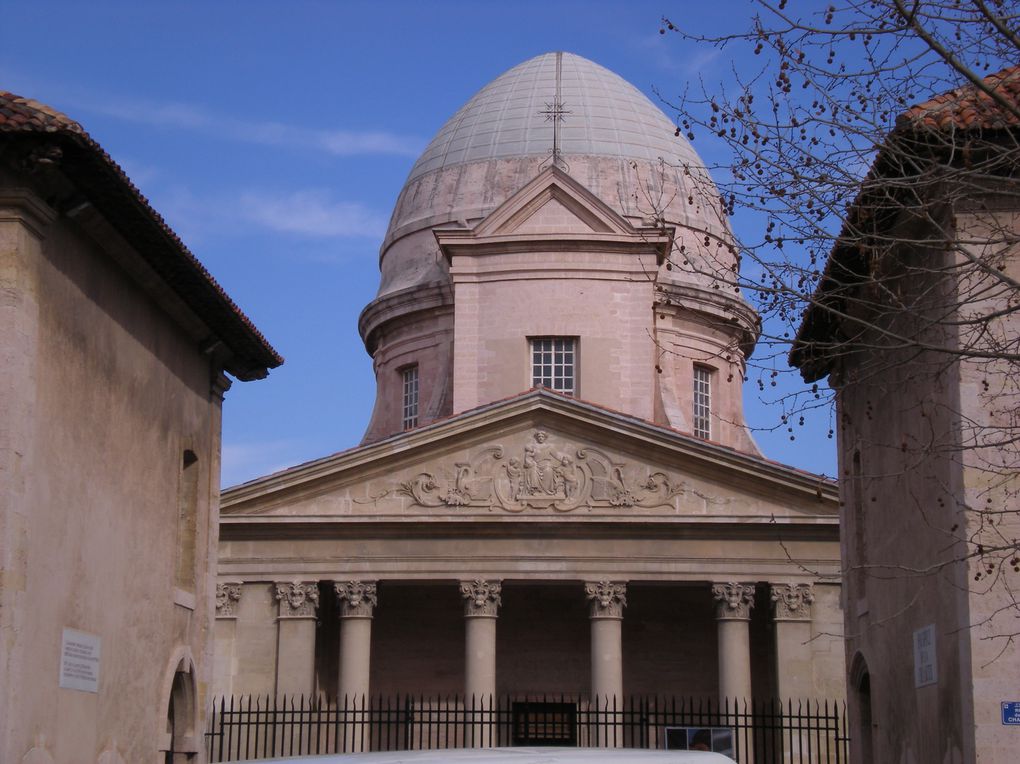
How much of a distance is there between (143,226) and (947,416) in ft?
28.5

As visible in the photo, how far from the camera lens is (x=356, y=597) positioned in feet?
116

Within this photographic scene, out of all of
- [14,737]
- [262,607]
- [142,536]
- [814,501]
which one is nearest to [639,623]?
[814,501]

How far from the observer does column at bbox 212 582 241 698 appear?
3575 cm

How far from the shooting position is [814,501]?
1373 inches

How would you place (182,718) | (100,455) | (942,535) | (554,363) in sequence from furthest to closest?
(554,363), (182,718), (100,455), (942,535)

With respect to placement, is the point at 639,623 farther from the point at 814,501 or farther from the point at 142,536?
the point at 142,536

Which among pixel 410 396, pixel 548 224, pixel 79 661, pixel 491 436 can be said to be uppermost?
pixel 548 224

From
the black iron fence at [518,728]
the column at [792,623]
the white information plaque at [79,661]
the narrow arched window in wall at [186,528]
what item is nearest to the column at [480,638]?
the black iron fence at [518,728]

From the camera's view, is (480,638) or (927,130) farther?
(480,638)

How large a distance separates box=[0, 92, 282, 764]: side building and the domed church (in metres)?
11.1

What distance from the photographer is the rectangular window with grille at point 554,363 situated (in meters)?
42.7

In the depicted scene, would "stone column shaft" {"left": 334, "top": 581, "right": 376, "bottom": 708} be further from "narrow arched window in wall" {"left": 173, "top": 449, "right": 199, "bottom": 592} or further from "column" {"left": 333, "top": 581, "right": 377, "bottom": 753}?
"narrow arched window in wall" {"left": 173, "top": 449, "right": 199, "bottom": 592}

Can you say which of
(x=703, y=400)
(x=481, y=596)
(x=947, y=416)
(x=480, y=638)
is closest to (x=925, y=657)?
(x=947, y=416)

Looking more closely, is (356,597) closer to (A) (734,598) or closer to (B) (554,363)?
(A) (734,598)
